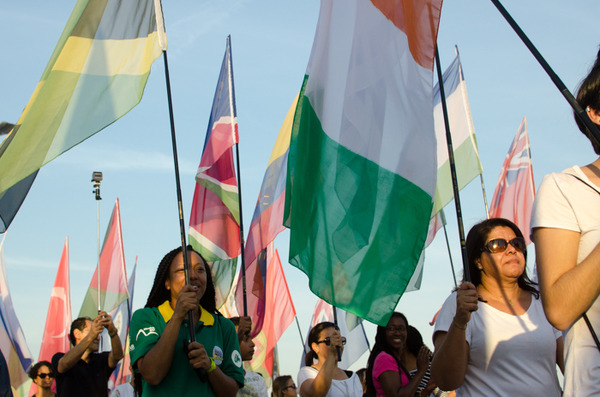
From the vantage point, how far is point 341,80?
4.49 metres

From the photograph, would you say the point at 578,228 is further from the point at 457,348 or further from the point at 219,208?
the point at 219,208

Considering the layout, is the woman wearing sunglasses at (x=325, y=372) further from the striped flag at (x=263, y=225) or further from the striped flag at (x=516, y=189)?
the striped flag at (x=516, y=189)

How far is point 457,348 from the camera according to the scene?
11.8 feet

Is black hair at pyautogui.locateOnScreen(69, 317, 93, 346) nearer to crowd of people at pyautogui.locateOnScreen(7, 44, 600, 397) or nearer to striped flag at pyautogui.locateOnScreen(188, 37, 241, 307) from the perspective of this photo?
striped flag at pyautogui.locateOnScreen(188, 37, 241, 307)

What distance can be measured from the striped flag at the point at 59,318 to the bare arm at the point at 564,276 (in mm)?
Answer: 14458

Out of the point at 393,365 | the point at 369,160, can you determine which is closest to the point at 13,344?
the point at 393,365

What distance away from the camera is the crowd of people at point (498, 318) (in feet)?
6.96

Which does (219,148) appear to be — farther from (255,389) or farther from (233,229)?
(255,389)

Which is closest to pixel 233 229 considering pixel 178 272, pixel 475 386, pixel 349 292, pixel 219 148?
pixel 219 148

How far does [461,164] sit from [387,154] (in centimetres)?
705

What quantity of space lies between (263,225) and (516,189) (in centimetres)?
411

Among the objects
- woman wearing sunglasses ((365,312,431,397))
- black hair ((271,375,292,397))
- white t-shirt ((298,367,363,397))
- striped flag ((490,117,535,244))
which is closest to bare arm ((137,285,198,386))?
woman wearing sunglasses ((365,312,431,397))

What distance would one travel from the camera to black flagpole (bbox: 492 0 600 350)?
231cm

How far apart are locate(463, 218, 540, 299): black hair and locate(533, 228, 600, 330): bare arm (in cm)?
188
